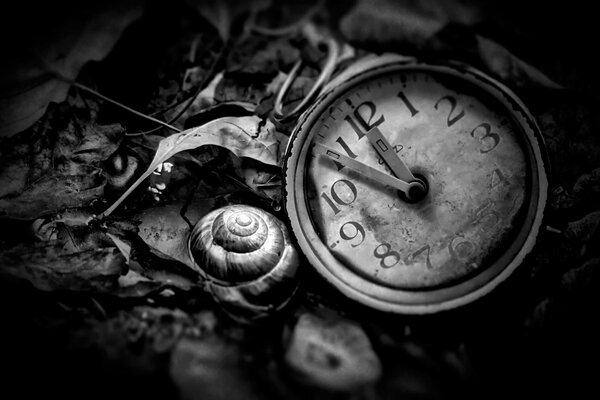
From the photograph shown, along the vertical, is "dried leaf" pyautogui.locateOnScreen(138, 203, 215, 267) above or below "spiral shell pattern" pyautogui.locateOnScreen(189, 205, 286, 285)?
above

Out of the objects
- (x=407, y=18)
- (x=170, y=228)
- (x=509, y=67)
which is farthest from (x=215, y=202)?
(x=509, y=67)

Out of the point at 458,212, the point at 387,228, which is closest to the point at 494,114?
the point at 458,212

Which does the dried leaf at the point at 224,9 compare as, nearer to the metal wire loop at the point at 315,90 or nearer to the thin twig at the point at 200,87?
the thin twig at the point at 200,87

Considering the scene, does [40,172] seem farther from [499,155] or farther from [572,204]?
[572,204]

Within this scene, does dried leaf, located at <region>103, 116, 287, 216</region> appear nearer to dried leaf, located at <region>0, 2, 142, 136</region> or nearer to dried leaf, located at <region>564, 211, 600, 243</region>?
dried leaf, located at <region>0, 2, 142, 136</region>

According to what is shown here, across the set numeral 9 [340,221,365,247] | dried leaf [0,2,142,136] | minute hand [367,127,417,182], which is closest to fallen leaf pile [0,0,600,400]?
dried leaf [0,2,142,136]

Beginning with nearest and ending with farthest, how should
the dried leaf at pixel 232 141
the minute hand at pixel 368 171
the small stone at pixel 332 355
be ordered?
the small stone at pixel 332 355 → the minute hand at pixel 368 171 → the dried leaf at pixel 232 141

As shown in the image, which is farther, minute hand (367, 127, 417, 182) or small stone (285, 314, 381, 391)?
minute hand (367, 127, 417, 182)

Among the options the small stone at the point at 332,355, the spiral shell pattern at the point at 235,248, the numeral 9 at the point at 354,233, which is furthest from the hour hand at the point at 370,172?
the small stone at the point at 332,355
